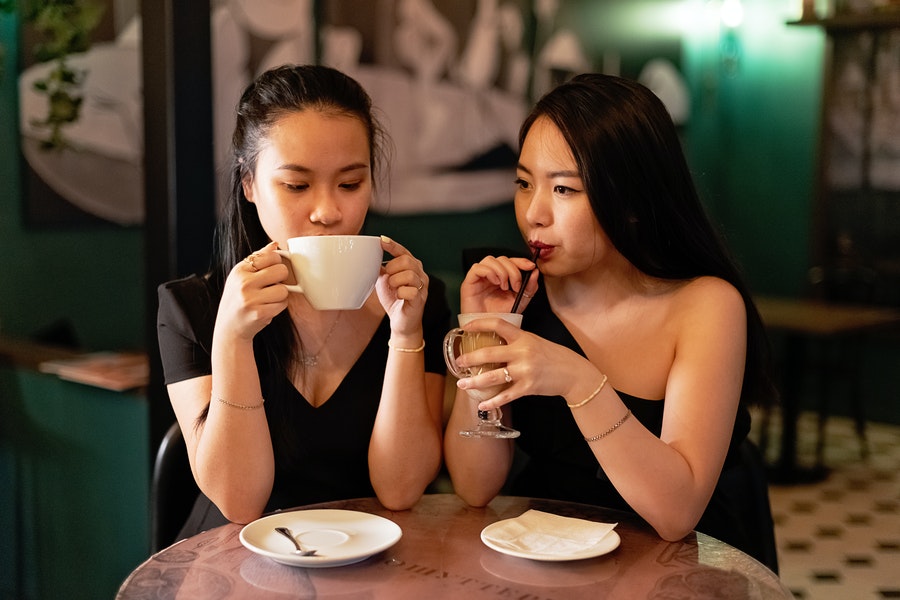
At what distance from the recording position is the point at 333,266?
148cm

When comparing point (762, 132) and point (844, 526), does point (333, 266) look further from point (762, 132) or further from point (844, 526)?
point (762, 132)

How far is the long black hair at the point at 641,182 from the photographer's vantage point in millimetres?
1672

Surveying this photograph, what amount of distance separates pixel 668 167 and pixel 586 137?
0.54ft

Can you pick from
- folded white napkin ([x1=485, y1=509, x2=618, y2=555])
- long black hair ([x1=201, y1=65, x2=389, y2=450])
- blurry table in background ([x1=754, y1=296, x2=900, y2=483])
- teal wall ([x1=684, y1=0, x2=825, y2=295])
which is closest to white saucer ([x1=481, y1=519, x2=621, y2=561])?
folded white napkin ([x1=485, y1=509, x2=618, y2=555])

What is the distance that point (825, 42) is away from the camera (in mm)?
6391

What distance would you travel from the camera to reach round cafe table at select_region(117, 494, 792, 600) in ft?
4.27

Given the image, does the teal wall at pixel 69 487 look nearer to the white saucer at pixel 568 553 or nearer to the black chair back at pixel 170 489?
the black chair back at pixel 170 489

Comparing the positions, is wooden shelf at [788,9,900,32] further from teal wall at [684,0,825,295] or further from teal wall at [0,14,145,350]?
teal wall at [0,14,145,350]

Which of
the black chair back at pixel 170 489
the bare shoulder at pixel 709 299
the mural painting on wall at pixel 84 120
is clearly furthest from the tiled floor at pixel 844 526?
the mural painting on wall at pixel 84 120

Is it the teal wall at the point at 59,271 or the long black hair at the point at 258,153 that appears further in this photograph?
the teal wall at the point at 59,271

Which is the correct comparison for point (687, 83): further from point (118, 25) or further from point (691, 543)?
point (691, 543)

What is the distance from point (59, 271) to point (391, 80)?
7.25 ft

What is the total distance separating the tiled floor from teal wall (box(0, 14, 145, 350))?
270 cm

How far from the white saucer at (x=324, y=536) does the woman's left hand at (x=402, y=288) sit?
33 cm
